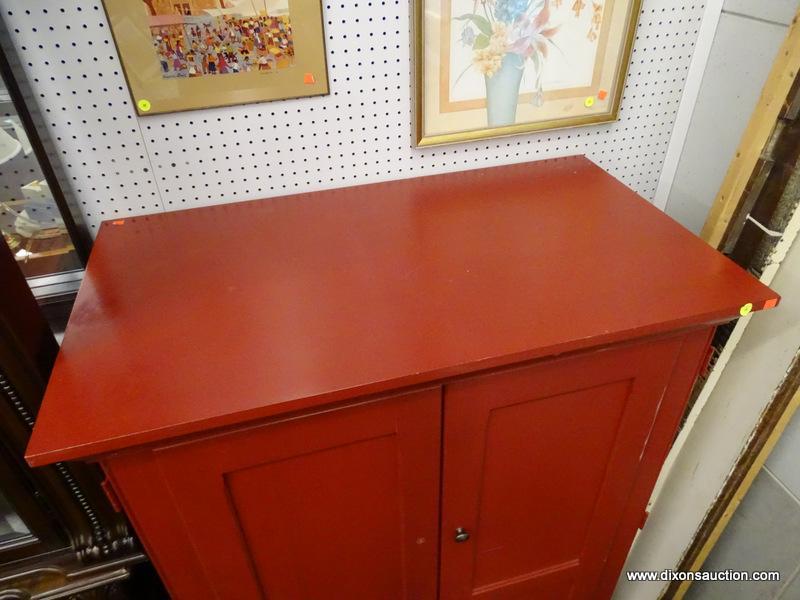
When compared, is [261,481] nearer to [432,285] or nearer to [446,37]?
[432,285]

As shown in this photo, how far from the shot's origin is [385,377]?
67 centimetres

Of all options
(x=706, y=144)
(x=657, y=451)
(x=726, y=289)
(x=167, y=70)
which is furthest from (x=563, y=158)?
(x=167, y=70)

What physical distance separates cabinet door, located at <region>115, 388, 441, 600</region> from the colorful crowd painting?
0.60 meters

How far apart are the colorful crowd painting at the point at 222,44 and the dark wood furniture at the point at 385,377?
0.80 ft

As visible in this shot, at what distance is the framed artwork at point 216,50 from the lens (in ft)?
2.84

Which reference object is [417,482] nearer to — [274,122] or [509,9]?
[274,122]

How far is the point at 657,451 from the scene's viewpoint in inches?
39.1

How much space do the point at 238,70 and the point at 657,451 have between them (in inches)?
38.4

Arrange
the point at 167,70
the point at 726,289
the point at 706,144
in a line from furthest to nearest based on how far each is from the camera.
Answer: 1. the point at 706,144
2. the point at 167,70
3. the point at 726,289

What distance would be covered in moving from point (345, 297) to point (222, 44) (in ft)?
1.54

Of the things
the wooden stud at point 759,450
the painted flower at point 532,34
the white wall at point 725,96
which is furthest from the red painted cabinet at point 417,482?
the painted flower at point 532,34

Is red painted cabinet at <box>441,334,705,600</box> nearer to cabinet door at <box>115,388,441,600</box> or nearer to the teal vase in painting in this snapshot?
cabinet door at <box>115,388,441,600</box>

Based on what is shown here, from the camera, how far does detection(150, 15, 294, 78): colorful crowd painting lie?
0.88 metres

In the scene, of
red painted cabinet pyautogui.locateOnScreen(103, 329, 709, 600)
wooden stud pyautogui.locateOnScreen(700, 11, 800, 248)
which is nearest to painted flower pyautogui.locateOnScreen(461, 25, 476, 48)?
wooden stud pyautogui.locateOnScreen(700, 11, 800, 248)
